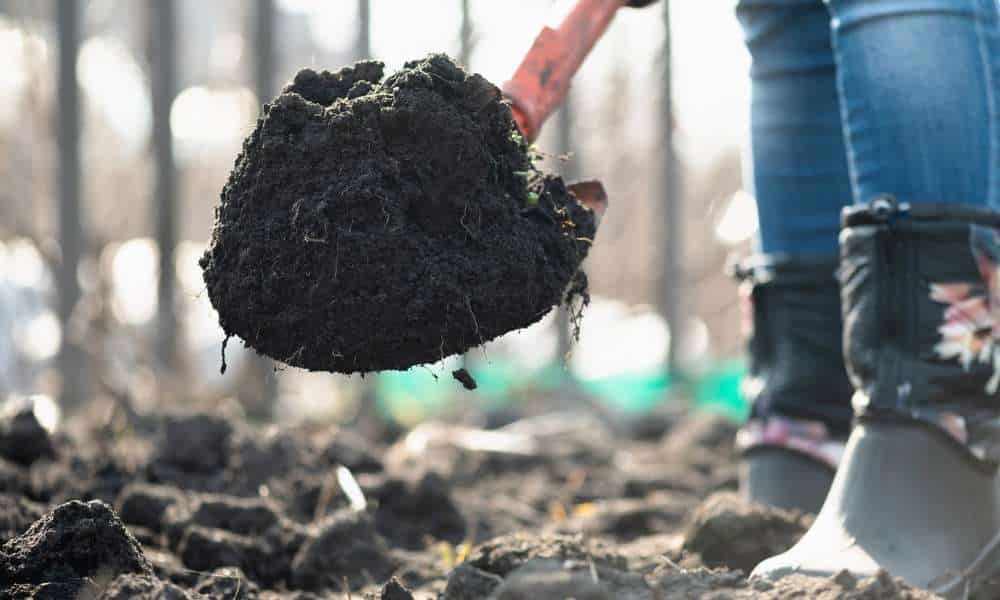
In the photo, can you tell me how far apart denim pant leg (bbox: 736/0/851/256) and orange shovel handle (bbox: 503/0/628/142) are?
1.99ft

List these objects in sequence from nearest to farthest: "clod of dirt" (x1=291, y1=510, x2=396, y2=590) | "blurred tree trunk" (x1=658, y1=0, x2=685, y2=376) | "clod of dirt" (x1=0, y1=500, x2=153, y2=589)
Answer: "clod of dirt" (x1=0, y1=500, x2=153, y2=589), "clod of dirt" (x1=291, y1=510, x2=396, y2=590), "blurred tree trunk" (x1=658, y1=0, x2=685, y2=376)

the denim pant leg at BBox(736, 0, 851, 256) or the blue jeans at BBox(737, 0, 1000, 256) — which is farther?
the denim pant leg at BBox(736, 0, 851, 256)

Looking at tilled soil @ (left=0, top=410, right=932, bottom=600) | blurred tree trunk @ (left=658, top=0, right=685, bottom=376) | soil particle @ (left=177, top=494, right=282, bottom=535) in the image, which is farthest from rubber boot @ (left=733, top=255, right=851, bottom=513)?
blurred tree trunk @ (left=658, top=0, right=685, bottom=376)

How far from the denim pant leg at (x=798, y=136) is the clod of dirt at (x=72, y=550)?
1.43 m

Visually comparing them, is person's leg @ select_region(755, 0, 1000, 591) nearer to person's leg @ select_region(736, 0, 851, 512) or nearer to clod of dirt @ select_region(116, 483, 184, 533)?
person's leg @ select_region(736, 0, 851, 512)

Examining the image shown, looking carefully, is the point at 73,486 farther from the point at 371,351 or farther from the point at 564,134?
the point at 564,134

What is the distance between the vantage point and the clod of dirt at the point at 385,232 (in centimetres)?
142

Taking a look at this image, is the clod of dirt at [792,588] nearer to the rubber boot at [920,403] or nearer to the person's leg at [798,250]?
the rubber boot at [920,403]

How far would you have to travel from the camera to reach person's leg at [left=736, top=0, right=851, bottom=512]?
2246mm

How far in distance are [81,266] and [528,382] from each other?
3098 mm

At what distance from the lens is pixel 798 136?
229 centimetres

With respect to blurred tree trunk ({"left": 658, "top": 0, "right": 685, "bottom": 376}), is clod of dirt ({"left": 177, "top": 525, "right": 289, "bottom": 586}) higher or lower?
lower

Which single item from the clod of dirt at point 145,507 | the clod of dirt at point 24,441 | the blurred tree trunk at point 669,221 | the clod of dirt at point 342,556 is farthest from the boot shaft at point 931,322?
the blurred tree trunk at point 669,221

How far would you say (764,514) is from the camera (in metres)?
1.98
